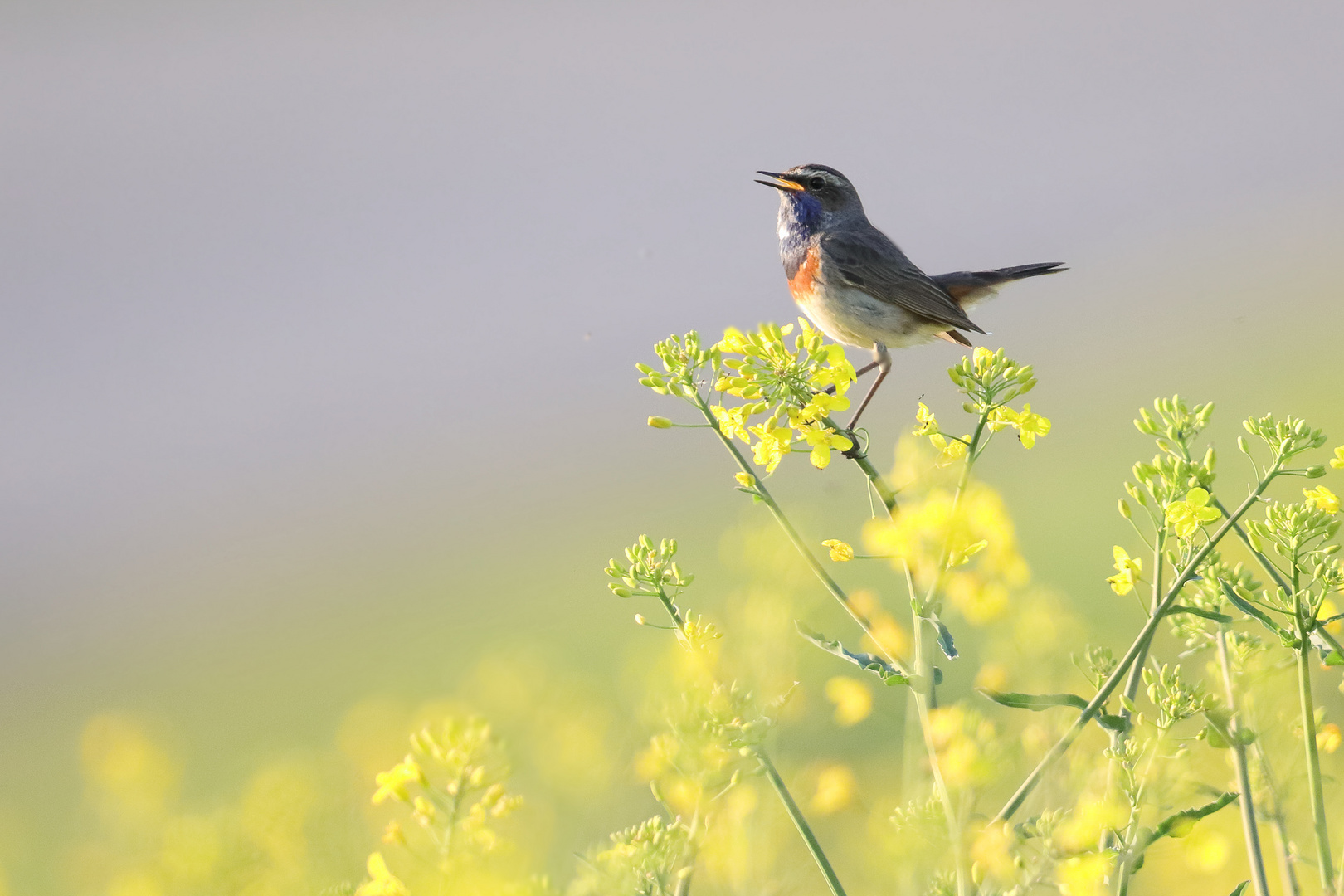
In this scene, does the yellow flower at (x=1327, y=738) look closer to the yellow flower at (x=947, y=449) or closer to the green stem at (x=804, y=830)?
the yellow flower at (x=947, y=449)

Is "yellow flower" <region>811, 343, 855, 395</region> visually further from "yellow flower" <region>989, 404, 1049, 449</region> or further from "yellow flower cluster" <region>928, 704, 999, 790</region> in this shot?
"yellow flower cluster" <region>928, 704, 999, 790</region>

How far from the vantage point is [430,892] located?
6.91ft

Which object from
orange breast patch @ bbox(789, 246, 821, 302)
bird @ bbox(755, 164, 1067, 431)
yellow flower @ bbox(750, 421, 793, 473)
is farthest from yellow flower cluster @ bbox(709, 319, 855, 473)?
orange breast patch @ bbox(789, 246, 821, 302)

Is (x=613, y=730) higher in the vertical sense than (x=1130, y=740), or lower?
higher

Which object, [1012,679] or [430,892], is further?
[1012,679]

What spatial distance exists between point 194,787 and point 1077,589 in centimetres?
731

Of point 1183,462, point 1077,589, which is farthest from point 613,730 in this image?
point 1077,589

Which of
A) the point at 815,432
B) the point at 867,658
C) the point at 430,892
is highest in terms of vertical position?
the point at 815,432

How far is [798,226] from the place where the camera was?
5.95 meters

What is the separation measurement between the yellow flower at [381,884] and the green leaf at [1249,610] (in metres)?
1.68

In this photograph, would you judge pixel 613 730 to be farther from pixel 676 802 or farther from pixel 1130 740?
pixel 1130 740

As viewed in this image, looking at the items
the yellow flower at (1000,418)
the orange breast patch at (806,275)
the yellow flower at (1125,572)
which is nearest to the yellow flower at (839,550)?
the yellow flower at (1000,418)

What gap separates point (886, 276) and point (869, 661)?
350 cm

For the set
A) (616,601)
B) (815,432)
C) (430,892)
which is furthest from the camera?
(616,601)
